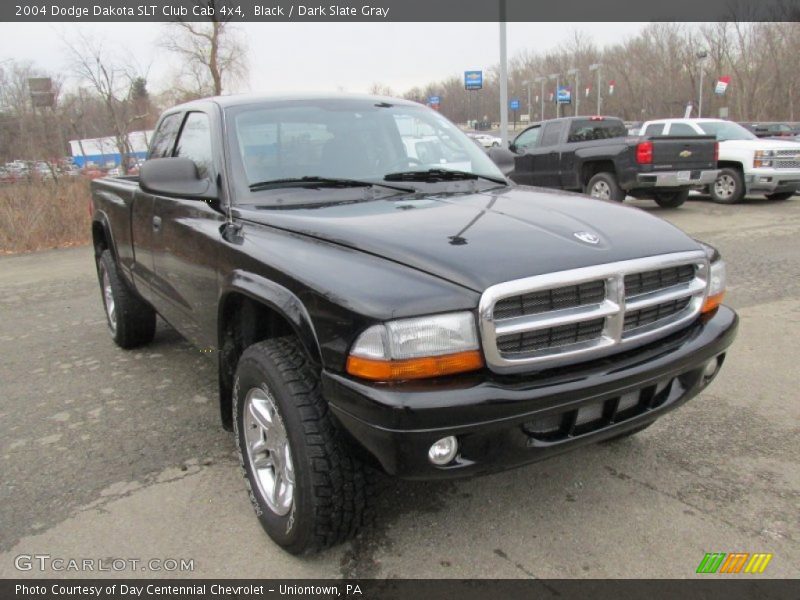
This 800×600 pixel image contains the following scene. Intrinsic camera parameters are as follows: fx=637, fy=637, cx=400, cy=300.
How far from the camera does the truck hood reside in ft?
7.06

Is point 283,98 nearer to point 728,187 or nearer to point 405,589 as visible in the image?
point 405,589

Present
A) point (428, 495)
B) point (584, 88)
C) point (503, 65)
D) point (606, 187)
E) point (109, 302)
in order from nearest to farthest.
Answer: point (428, 495) < point (109, 302) < point (606, 187) < point (503, 65) < point (584, 88)

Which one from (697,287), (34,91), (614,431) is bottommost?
(614,431)

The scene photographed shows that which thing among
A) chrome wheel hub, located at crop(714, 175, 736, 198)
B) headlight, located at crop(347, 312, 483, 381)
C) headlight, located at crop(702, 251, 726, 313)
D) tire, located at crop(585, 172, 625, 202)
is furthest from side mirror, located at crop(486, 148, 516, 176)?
chrome wheel hub, located at crop(714, 175, 736, 198)

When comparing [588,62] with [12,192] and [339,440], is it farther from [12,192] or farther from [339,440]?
[339,440]

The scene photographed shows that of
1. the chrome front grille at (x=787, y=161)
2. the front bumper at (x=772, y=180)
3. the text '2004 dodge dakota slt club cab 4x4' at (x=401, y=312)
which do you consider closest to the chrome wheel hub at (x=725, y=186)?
the front bumper at (x=772, y=180)

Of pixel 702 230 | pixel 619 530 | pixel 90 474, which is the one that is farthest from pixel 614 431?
pixel 702 230

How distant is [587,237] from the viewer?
7.79ft

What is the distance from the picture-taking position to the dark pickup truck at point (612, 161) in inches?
433

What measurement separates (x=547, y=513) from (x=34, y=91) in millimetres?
25071

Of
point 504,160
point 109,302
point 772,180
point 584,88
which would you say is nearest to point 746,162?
point 772,180

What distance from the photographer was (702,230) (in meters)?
9.99

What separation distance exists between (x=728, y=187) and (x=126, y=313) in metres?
12.2

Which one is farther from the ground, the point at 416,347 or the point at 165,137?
the point at 165,137
